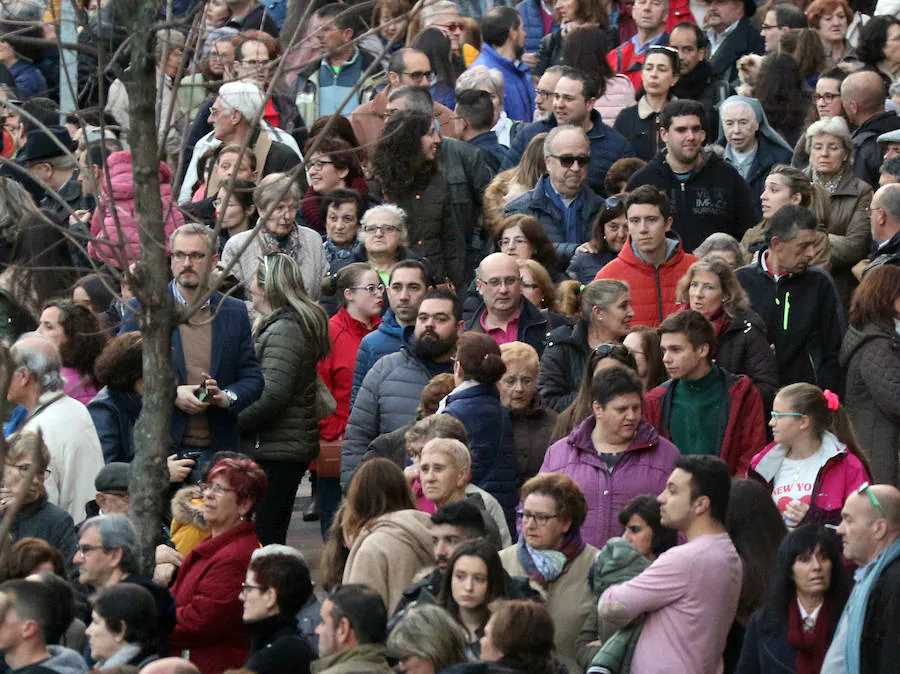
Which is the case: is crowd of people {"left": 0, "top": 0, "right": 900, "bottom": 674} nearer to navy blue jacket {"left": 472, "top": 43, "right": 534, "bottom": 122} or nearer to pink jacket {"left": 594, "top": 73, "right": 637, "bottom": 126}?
pink jacket {"left": 594, "top": 73, "right": 637, "bottom": 126}

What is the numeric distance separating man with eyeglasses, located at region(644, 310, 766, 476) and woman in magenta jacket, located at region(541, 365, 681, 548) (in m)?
0.74

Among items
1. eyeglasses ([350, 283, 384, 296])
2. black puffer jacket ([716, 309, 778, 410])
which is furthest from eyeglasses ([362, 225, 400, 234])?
black puffer jacket ([716, 309, 778, 410])

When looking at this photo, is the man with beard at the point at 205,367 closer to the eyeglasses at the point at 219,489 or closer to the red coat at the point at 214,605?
the eyeglasses at the point at 219,489

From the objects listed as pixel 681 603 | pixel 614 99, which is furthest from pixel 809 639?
pixel 614 99

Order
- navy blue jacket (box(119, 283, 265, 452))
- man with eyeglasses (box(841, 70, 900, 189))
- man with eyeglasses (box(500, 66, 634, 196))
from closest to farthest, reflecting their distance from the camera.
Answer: navy blue jacket (box(119, 283, 265, 452)) → man with eyeglasses (box(841, 70, 900, 189)) → man with eyeglasses (box(500, 66, 634, 196))

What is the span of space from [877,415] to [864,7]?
9.90 metres

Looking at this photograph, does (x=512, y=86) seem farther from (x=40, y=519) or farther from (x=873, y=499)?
(x=873, y=499)

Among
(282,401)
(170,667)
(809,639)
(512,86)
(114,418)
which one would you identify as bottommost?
(512,86)

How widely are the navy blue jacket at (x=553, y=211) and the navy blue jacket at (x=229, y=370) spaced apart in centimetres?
316

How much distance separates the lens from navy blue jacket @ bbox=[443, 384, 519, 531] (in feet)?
34.4

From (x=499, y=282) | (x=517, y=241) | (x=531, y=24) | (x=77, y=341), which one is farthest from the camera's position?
(x=531, y=24)

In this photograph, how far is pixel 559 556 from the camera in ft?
30.0

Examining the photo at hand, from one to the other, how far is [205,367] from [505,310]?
1.87 m

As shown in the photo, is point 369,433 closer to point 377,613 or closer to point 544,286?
point 544,286
